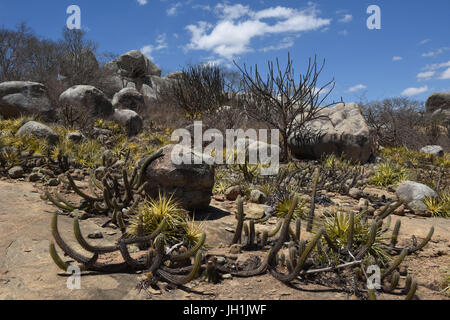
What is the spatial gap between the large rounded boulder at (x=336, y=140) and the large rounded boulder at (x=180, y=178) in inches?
229

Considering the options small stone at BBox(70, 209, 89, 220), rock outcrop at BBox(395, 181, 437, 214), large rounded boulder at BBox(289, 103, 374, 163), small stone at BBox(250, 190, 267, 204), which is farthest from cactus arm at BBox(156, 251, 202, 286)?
large rounded boulder at BBox(289, 103, 374, 163)

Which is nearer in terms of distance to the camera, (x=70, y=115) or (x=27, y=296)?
(x=27, y=296)

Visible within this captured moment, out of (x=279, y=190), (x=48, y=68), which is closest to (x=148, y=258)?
(x=279, y=190)

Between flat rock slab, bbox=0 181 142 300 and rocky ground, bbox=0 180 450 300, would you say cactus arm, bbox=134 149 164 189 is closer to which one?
rocky ground, bbox=0 180 450 300

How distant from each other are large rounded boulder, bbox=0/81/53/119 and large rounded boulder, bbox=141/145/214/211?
343 inches

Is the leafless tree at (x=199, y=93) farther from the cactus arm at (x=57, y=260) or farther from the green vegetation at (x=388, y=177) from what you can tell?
the cactus arm at (x=57, y=260)

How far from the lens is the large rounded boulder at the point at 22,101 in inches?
431

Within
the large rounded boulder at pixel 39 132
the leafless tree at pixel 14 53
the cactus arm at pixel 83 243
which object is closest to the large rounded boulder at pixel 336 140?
the large rounded boulder at pixel 39 132

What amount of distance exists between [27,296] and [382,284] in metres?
2.71

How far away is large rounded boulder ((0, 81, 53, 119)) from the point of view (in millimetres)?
10938

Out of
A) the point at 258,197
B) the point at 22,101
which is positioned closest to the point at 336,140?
the point at 258,197

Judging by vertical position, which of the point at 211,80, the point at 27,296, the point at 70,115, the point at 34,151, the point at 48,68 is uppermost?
the point at 48,68
